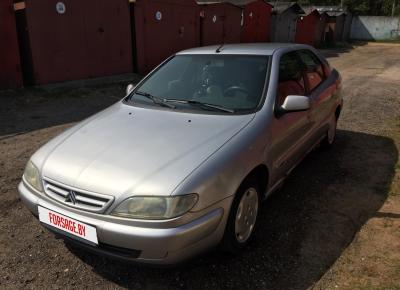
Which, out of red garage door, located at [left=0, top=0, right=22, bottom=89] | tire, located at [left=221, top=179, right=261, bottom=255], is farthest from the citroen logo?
red garage door, located at [left=0, top=0, right=22, bottom=89]

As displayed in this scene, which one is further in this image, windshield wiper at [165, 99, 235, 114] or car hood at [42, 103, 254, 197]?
windshield wiper at [165, 99, 235, 114]

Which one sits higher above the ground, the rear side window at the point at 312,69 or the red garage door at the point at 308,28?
the rear side window at the point at 312,69

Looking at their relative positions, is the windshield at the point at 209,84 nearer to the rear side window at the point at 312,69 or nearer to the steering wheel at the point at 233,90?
the steering wheel at the point at 233,90

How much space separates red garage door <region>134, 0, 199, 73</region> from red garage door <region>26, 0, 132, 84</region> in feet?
1.64

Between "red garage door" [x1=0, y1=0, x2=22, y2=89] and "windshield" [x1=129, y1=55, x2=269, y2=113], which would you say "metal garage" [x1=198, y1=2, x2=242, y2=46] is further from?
"windshield" [x1=129, y1=55, x2=269, y2=113]

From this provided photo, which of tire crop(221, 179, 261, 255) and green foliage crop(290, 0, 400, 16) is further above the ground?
green foliage crop(290, 0, 400, 16)

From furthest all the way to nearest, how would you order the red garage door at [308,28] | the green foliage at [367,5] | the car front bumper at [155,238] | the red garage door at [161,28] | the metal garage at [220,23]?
the green foliage at [367,5], the red garage door at [308,28], the metal garage at [220,23], the red garage door at [161,28], the car front bumper at [155,238]

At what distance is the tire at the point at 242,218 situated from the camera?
2.72 meters

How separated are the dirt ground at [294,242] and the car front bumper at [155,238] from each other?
0.66 feet

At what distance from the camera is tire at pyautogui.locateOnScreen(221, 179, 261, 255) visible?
8.93 feet

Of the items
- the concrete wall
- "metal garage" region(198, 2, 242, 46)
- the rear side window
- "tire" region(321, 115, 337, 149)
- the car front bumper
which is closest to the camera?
the car front bumper

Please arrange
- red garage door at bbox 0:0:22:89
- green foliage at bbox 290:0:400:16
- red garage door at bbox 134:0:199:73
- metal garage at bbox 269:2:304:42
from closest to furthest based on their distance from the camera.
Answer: red garage door at bbox 0:0:22:89, red garage door at bbox 134:0:199:73, metal garage at bbox 269:2:304:42, green foliage at bbox 290:0:400:16

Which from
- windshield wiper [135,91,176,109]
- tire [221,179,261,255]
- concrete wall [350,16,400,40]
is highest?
windshield wiper [135,91,176,109]

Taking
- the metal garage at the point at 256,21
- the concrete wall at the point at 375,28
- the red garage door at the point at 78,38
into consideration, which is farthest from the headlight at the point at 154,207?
the concrete wall at the point at 375,28
